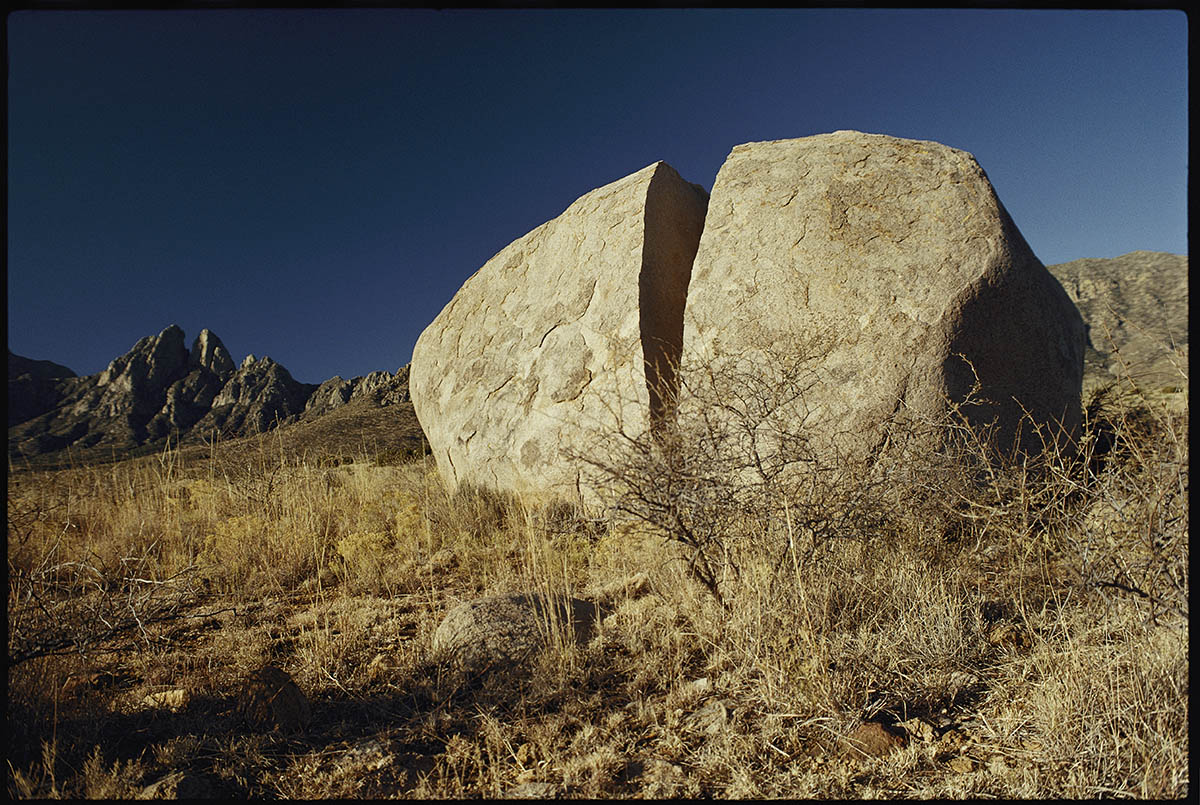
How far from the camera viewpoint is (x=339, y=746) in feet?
6.84

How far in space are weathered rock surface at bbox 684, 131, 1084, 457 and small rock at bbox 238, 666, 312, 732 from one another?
273 centimetres

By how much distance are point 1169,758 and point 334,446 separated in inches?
433

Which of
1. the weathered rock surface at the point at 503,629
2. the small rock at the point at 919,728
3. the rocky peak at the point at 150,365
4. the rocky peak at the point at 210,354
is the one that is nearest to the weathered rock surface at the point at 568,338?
the weathered rock surface at the point at 503,629

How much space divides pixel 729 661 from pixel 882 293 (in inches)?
99.6

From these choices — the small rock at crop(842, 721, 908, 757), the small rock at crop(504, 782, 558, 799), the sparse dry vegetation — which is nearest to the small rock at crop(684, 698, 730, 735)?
the sparse dry vegetation

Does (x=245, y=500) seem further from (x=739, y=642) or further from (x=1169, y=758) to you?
(x=1169, y=758)

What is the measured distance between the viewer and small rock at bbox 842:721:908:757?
191 centimetres

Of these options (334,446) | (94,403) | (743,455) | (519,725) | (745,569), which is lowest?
(519,725)

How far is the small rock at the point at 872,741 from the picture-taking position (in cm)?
191

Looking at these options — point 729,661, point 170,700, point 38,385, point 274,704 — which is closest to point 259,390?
point 38,385

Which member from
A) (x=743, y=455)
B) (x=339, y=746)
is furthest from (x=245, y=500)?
(x=743, y=455)

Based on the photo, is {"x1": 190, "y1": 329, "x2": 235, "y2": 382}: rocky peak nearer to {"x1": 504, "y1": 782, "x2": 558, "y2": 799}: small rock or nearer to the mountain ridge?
the mountain ridge

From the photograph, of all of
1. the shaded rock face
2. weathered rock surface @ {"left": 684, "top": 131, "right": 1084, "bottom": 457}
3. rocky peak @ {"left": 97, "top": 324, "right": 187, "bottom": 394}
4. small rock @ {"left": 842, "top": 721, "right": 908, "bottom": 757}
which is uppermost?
rocky peak @ {"left": 97, "top": 324, "right": 187, "bottom": 394}

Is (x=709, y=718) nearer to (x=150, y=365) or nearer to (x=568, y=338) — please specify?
(x=568, y=338)
